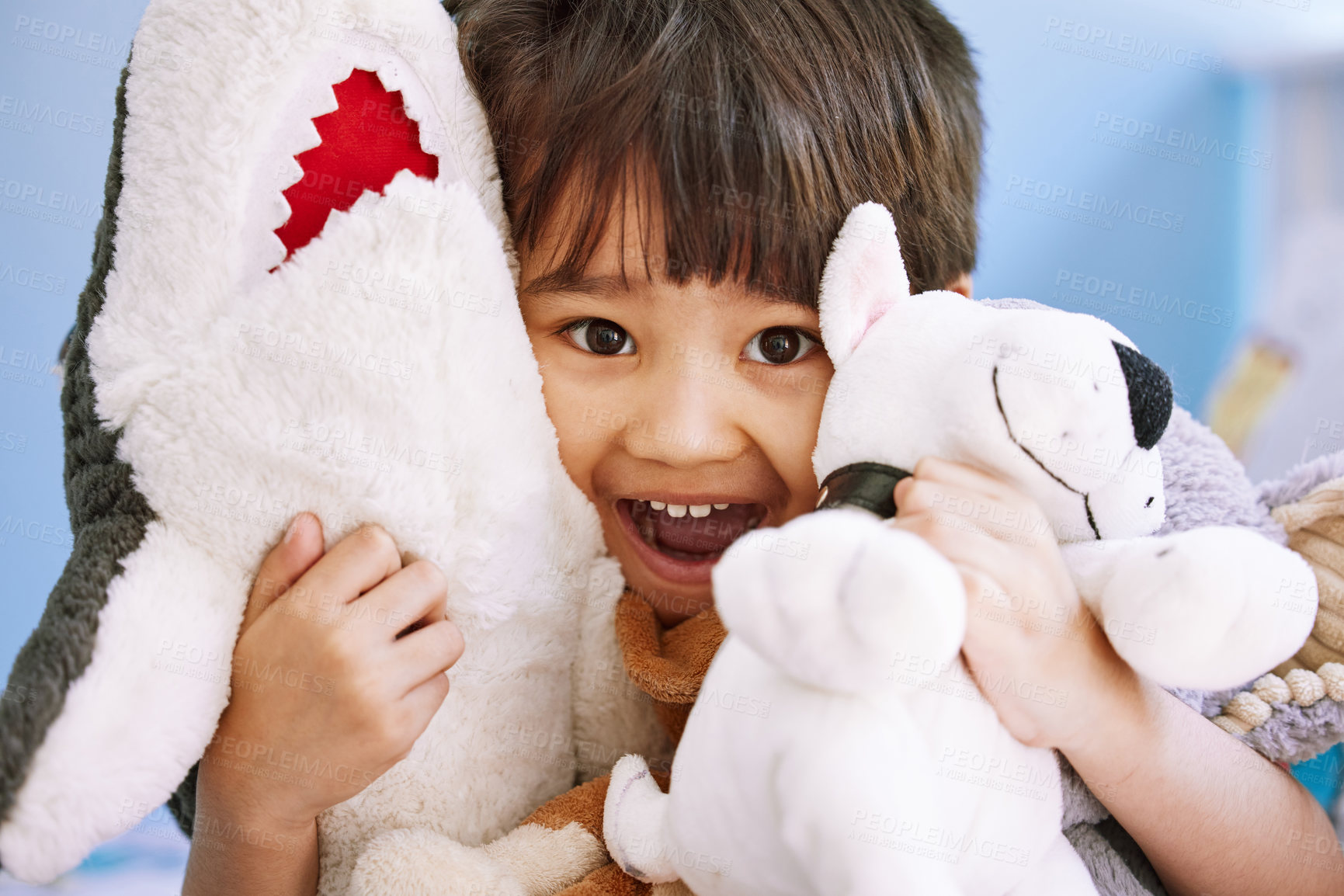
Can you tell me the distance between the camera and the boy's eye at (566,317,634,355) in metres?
0.79

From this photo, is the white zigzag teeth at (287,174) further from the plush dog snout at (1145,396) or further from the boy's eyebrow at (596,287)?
the plush dog snout at (1145,396)

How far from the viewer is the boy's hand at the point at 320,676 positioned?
59 centimetres

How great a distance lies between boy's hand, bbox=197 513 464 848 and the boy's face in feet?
0.70

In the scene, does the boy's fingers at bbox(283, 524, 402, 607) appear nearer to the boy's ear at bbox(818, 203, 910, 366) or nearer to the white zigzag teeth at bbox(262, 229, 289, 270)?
the white zigzag teeth at bbox(262, 229, 289, 270)

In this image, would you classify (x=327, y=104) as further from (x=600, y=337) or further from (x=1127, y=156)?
(x=1127, y=156)

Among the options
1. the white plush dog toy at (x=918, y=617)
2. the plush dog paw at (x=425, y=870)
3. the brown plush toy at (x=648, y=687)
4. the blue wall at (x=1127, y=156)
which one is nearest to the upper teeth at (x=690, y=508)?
the brown plush toy at (x=648, y=687)

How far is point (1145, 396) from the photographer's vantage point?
524 millimetres

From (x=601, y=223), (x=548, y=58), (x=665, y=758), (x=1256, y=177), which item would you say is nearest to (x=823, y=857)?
(x=665, y=758)

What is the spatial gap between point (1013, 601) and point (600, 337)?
425mm

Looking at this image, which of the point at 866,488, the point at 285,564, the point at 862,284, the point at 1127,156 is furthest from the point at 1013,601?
the point at 1127,156

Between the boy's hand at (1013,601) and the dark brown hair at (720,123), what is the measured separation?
0.89 ft

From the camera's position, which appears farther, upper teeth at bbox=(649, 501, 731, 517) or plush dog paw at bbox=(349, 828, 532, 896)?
upper teeth at bbox=(649, 501, 731, 517)

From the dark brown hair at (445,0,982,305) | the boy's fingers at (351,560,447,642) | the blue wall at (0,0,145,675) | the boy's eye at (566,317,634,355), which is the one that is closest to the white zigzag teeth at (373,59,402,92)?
the dark brown hair at (445,0,982,305)

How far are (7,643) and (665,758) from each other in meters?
1.11
